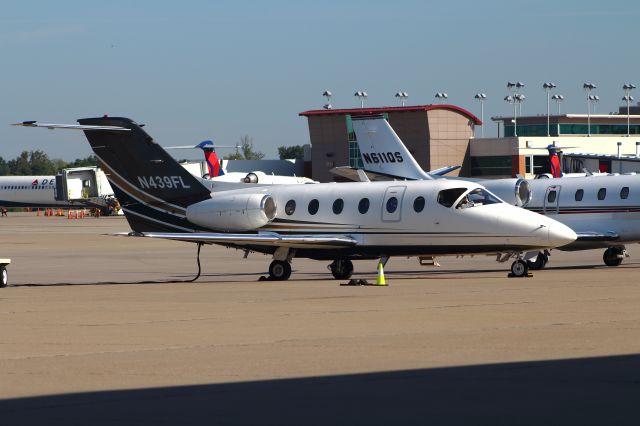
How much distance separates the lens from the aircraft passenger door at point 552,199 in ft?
114

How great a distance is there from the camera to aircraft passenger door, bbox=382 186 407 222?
29.0m

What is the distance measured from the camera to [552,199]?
1371 inches

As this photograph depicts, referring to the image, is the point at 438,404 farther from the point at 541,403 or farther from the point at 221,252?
the point at 221,252

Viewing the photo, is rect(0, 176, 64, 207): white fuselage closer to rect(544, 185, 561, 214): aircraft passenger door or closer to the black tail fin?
rect(544, 185, 561, 214): aircraft passenger door

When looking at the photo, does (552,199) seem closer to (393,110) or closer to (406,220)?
(406,220)

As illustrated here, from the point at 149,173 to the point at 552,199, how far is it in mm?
11845

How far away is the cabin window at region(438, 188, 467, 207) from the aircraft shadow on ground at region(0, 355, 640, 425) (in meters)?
16.3

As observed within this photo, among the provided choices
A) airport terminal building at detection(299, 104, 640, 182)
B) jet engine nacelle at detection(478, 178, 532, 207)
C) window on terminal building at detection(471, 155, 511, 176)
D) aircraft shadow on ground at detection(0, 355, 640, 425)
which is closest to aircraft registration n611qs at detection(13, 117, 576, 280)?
jet engine nacelle at detection(478, 178, 532, 207)

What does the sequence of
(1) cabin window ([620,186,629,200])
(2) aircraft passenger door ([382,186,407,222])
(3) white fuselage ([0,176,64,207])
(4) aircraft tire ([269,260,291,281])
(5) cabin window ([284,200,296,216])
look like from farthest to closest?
(3) white fuselage ([0,176,64,207]) < (1) cabin window ([620,186,629,200]) < (5) cabin window ([284,200,296,216]) < (4) aircraft tire ([269,260,291,281]) < (2) aircraft passenger door ([382,186,407,222])

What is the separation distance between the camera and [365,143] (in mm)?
50438

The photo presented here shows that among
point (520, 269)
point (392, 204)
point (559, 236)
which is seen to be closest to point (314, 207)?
point (392, 204)

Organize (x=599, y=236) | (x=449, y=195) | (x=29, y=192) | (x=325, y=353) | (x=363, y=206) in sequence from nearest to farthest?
(x=325, y=353)
(x=449, y=195)
(x=363, y=206)
(x=599, y=236)
(x=29, y=192)

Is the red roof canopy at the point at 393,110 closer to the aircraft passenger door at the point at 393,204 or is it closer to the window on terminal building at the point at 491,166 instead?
the window on terminal building at the point at 491,166

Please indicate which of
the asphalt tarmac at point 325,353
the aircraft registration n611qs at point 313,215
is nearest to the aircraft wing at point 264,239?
the aircraft registration n611qs at point 313,215
